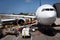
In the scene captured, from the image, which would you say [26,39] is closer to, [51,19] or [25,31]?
[25,31]

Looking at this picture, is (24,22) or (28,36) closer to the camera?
(28,36)

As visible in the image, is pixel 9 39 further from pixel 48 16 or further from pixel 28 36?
pixel 48 16

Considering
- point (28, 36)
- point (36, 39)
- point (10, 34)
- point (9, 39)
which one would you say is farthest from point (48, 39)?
point (10, 34)

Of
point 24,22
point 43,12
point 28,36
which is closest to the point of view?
point 28,36

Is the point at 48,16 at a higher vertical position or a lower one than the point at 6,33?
higher

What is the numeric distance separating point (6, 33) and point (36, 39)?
6.88 meters

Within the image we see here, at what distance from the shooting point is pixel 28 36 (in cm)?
2491

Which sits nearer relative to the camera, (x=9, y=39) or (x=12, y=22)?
(x=9, y=39)

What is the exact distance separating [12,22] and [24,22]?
403 cm

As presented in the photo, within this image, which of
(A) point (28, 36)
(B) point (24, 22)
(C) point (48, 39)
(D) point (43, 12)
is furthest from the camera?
(B) point (24, 22)

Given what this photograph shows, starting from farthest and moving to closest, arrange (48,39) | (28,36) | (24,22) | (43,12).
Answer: (24,22), (43,12), (28,36), (48,39)

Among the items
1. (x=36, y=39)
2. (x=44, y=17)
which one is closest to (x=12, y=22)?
(x=44, y=17)

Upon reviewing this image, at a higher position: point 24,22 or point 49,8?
point 49,8

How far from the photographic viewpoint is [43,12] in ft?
88.1
